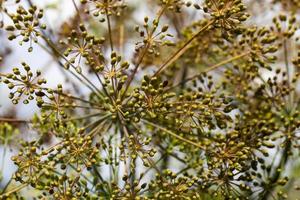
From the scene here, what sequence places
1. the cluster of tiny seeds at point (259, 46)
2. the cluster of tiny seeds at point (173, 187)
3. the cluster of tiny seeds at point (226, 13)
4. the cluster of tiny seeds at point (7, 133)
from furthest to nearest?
the cluster of tiny seeds at point (7, 133)
the cluster of tiny seeds at point (259, 46)
the cluster of tiny seeds at point (226, 13)
the cluster of tiny seeds at point (173, 187)

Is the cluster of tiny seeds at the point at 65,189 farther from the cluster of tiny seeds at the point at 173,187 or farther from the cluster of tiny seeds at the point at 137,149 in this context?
the cluster of tiny seeds at the point at 173,187

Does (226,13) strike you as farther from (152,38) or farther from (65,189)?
(65,189)

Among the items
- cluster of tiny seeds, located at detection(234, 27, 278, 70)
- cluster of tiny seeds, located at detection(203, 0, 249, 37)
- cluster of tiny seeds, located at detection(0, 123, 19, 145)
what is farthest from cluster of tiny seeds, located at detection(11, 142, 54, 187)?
cluster of tiny seeds, located at detection(234, 27, 278, 70)

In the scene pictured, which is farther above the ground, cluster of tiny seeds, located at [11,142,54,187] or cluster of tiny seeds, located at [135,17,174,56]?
cluster of tiny seeds, located at [135,17,174,56]

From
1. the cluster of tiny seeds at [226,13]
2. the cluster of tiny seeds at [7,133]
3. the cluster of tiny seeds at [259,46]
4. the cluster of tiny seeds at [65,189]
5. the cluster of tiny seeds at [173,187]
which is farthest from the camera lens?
the cluster of tiny seeds at [7,133]

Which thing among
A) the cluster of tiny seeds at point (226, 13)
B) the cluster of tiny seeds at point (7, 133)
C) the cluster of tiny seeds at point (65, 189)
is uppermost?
the cluster of tiny seeds at point (226, 13)

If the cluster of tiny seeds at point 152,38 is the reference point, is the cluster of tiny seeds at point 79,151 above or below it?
below

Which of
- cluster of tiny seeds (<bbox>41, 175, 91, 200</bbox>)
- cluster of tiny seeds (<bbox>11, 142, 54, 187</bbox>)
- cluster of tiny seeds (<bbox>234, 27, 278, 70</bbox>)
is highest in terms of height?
cluster of tiny seeds (<bbox>234, 27, 278, 70</bbox>)

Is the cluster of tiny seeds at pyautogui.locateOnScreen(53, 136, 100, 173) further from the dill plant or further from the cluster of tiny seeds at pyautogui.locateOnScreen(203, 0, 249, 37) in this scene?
the cluster of tiny seeds at pyautogui.locateOnScreen(203, 0, 249, 37)

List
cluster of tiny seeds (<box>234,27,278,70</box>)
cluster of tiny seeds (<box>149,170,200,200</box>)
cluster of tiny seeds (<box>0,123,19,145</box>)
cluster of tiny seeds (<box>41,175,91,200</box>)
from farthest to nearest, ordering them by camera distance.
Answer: cluster of tiny seeds (<box>0,123,19,145</box>) < cluster of tiny seeds (<box>234,27,278,70</box>) < cluster of tiny seeds (<box>149,170,200,200</box>) < cluster of tiny seeds (<box>41,175,91,200</box>)

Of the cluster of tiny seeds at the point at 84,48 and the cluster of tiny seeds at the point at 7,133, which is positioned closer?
the cluster of tiny seeds at the point at 84,48

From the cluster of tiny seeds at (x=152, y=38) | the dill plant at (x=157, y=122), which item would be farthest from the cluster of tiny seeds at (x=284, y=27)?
the cluster of tiny seeds at (x=152, y=38)

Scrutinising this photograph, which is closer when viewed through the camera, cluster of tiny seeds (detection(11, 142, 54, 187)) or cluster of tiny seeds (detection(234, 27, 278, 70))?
cluster of tiny seeds (detection(11, 142, 54, 187))

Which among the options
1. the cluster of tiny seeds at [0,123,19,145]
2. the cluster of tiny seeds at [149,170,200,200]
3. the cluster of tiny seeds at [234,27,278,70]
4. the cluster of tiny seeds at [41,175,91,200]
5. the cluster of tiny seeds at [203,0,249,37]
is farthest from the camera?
the cluster of tiny seeds at [0,123,19,145]
